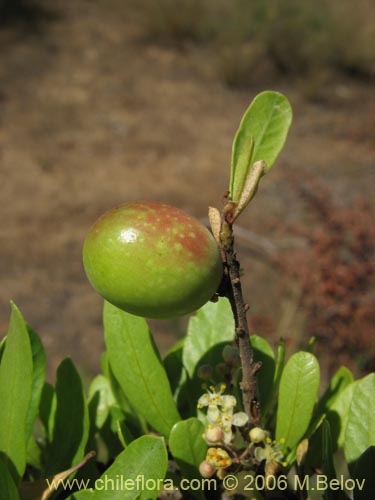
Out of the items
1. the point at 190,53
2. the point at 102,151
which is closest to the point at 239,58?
the point at 190,53

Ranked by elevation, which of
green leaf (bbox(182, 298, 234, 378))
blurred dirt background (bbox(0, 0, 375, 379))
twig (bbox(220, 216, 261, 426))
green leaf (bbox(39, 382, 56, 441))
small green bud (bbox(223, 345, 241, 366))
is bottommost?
blurred dirt background (bbox(0, 0, 375, 379))

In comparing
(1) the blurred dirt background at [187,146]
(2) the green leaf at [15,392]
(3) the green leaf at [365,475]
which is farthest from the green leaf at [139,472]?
(1) the blurred dirt background at [187,146]

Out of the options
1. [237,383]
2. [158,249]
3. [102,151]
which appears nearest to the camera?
[158,249]

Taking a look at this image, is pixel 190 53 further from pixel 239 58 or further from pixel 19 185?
pixel 19 185

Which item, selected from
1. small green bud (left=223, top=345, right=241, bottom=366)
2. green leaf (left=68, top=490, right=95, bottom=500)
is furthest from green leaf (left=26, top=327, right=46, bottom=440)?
small green bud (left=223, top=345, right=241, bottom=366)

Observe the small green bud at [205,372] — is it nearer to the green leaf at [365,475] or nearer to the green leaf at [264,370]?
the green leaf at [264,370]

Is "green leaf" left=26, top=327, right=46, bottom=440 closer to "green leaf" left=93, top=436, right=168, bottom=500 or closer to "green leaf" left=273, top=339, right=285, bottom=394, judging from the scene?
"green leaf" left=93, top=436, right=168, bottom=500

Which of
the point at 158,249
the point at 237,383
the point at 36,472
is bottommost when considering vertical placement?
the point at 36,472
